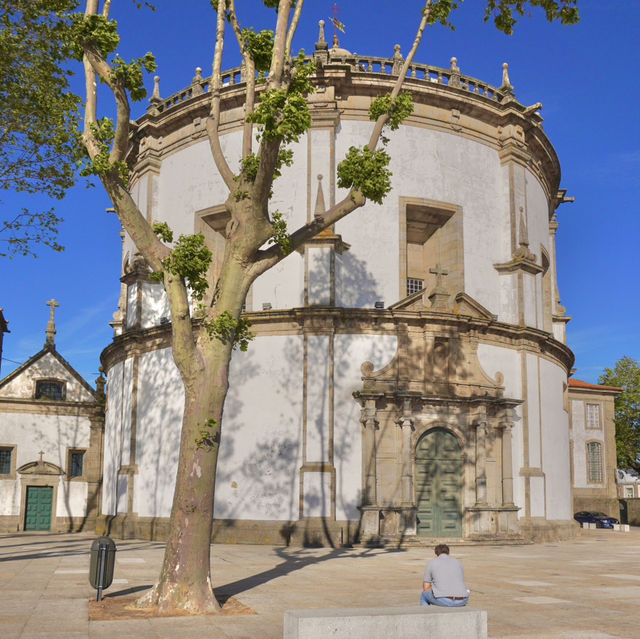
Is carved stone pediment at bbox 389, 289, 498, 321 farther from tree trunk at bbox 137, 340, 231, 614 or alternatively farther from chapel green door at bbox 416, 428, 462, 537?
tree trunk at bbox 137, 340, 231, 614

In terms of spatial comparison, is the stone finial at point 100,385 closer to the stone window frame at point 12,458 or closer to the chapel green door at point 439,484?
the stone window frame at point 12,458

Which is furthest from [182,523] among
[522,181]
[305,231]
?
[522,181]

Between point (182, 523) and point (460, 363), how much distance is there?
17.3 m

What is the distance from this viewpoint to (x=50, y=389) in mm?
41281

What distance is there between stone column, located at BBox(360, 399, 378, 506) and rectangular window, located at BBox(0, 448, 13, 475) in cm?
2115

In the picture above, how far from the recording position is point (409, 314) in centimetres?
2694

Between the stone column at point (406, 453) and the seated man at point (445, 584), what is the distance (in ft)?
53.9

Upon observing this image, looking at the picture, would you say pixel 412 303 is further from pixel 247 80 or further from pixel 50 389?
pixel 50 389

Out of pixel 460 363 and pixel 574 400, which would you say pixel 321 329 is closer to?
pixel 460 363

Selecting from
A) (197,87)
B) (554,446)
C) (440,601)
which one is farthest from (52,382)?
(440,601)

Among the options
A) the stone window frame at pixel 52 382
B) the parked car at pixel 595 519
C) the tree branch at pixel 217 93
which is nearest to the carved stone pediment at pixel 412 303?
the tree branch at pixel 217 93

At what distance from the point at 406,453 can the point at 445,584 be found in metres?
16.9

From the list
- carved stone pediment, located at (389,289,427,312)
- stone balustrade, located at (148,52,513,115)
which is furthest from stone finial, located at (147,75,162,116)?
carved stone pediment, located at (389,289,427,312)

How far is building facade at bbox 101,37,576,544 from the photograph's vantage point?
26.1 metres
